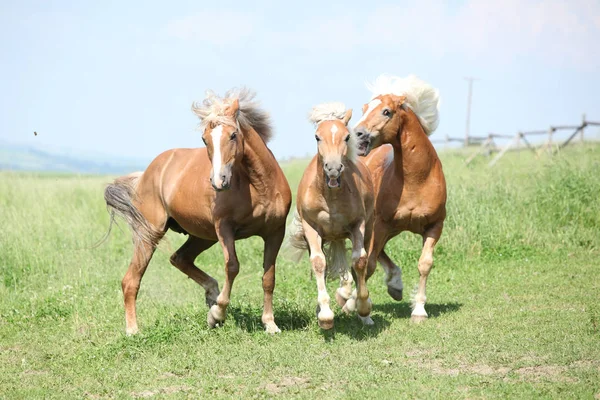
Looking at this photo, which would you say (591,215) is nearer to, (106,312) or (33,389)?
(106,312)

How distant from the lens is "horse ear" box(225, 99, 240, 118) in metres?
7.82

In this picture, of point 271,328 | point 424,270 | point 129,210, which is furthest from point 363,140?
point 129,210

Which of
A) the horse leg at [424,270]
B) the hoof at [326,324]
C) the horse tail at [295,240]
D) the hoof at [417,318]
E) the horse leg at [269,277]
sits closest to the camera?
the hoof at [326,324]

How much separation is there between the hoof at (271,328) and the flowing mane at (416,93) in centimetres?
304

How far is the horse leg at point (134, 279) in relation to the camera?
8.77m

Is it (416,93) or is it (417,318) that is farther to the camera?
(416,93)

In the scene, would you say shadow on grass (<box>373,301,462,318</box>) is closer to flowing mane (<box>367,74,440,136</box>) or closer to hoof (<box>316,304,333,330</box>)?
hoof (<box>316,304,333,330</box>)

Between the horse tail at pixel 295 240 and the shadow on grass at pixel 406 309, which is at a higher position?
the horse tail at pixel 295 240

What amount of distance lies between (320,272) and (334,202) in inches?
28.7

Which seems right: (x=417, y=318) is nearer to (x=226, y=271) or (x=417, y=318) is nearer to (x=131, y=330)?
(x=226, y=271)

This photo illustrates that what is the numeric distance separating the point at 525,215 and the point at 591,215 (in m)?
1.16

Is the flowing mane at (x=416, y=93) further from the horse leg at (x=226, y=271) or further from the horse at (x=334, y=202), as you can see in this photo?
the horse leg at (x=226, y=271)

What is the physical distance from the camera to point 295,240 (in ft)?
30.8

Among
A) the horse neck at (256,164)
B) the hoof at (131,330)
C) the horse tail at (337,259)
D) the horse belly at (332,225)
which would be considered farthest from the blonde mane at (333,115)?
the hoof at (131,330)
